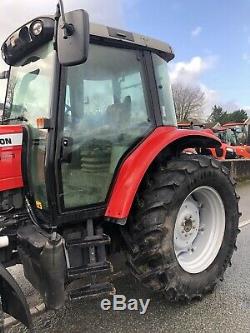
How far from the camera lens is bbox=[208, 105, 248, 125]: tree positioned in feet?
152

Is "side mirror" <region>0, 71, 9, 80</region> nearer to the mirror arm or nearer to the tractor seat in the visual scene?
the tractor seat

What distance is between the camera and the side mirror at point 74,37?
7.61 ft

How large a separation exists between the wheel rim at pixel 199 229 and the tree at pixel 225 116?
4240 cm

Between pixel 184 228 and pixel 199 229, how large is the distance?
254 mm

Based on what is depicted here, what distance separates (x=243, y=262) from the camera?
429 centimetres

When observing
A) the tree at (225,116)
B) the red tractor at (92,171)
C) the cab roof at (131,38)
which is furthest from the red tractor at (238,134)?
the tree at (225,116)

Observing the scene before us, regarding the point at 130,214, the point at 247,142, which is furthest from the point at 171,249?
the point at 247,142

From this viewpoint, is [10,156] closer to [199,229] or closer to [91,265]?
[91,265]

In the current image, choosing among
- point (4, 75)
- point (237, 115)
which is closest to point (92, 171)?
point (4, 75)

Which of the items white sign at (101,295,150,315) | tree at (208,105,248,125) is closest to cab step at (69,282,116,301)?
white sign at (101,295,150,315)

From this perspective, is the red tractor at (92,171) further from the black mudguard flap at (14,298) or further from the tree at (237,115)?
the tree at (237,115)

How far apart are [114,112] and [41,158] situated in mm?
678

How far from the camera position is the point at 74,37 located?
234cm

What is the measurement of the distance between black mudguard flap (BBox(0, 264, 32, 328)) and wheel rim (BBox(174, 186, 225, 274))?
1407 millimetres
